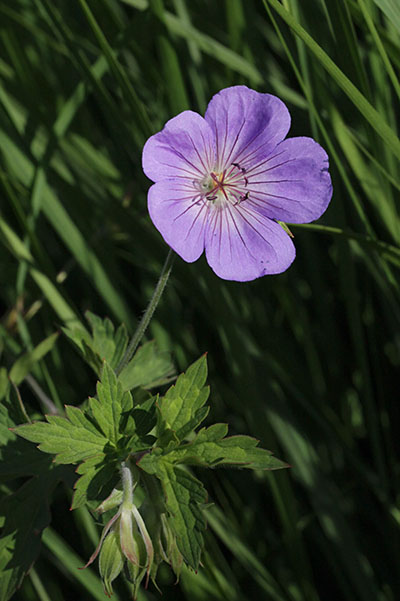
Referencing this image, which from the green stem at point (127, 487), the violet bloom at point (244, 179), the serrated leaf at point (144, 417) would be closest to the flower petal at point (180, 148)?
the violet bloom at point (244, 179)

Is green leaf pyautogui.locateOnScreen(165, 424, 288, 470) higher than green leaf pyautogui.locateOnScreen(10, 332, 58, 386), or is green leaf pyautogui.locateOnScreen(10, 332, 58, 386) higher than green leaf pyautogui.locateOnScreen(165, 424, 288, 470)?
green leaf pyautogui.locateOnScreen(10, 332, 58, 386)

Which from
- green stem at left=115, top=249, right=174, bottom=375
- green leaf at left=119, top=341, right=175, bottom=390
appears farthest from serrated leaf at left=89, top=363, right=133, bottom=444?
green leaf at left=119, top=341, right=175, bottom=390

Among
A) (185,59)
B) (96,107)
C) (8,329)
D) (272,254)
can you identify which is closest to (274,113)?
(272,254)

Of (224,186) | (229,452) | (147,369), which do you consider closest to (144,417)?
(229,452)

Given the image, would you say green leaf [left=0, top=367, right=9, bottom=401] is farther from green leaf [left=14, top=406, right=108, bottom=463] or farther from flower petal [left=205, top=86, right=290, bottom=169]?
flower petal [left=205, top=86, right=290, bottom=169]

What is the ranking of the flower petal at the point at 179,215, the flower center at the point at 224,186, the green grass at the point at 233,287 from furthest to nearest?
the green grass at the point at 233,287
the flower center at the point at 224,186
the flower petal at the point at 179,215

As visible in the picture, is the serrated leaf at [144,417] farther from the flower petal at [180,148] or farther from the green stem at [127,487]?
the flower petal at [180,148]

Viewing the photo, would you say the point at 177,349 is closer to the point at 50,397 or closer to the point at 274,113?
the point at 50,397
